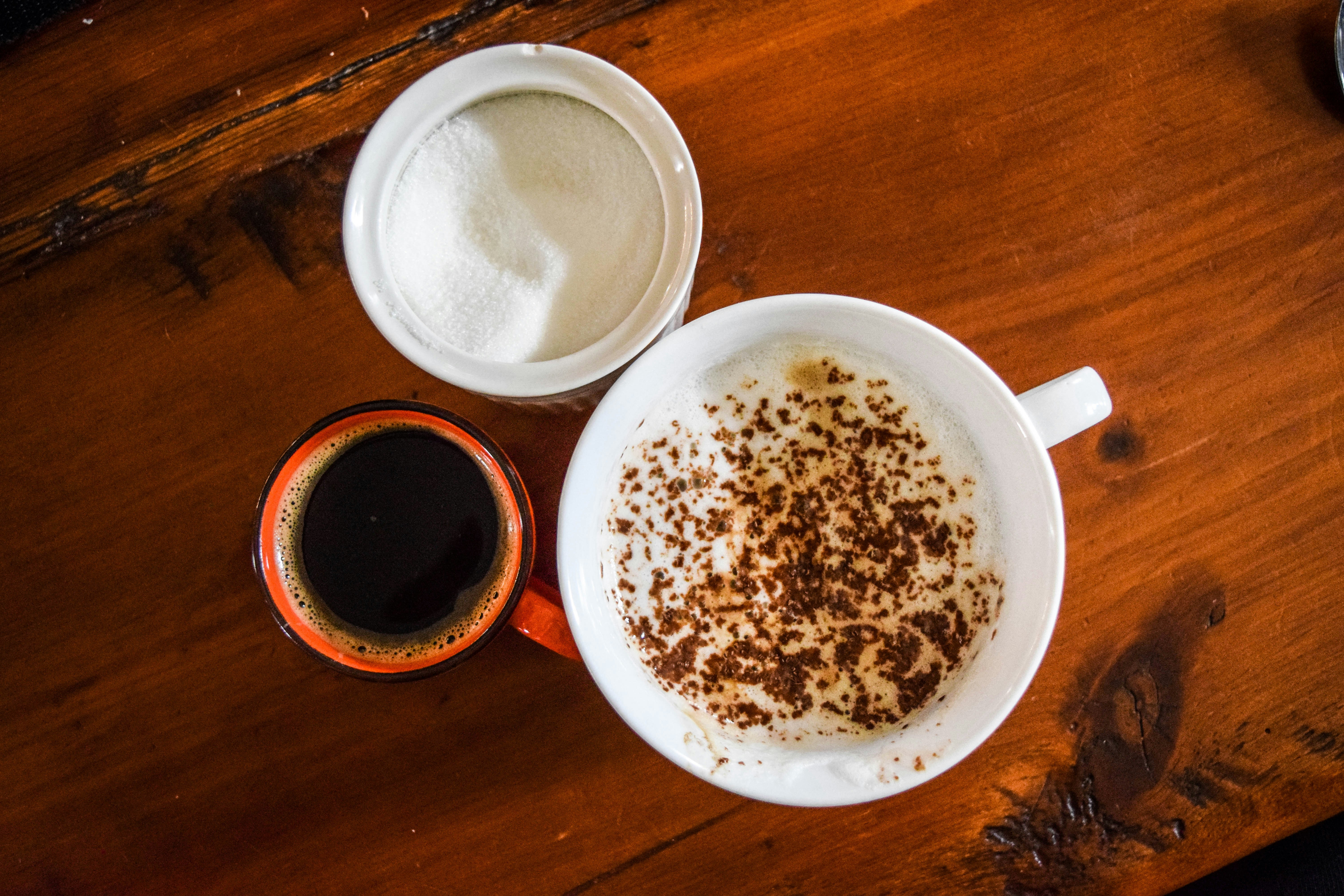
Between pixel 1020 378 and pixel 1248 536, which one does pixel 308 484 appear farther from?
pixel 1248 536

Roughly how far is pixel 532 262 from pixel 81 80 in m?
0.44

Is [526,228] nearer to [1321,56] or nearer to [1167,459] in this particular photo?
[1167,459]

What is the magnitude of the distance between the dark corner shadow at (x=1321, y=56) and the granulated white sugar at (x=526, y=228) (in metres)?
0.59

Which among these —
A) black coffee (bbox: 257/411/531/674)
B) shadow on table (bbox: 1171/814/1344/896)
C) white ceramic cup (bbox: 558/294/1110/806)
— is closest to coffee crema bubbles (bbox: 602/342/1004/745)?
white ceramic cup (bbox: 558/294/1110/806)

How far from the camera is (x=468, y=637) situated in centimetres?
63

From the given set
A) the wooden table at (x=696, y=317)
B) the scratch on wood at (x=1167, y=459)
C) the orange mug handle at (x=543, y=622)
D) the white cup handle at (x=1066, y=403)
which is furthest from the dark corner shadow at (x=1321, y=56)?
the orange mug handle at (x=543, y=622)

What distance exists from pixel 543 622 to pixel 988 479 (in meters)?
0.34

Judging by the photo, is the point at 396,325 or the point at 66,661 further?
the point at 66,661

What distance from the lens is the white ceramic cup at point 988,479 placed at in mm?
506

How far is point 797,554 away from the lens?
0.61 metres

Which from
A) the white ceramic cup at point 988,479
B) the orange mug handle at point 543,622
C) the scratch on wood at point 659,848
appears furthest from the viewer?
the scratch on wood at point 659,848

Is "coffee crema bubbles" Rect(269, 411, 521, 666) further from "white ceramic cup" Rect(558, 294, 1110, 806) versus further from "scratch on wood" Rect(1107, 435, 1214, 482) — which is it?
"scratch on wood" Rect(1107, 435, 1214, 482)

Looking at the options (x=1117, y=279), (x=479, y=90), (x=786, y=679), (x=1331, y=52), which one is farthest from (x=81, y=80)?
(x=1331, y=52)

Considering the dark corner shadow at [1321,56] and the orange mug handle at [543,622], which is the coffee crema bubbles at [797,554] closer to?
the orange mug handle at [543,622]
